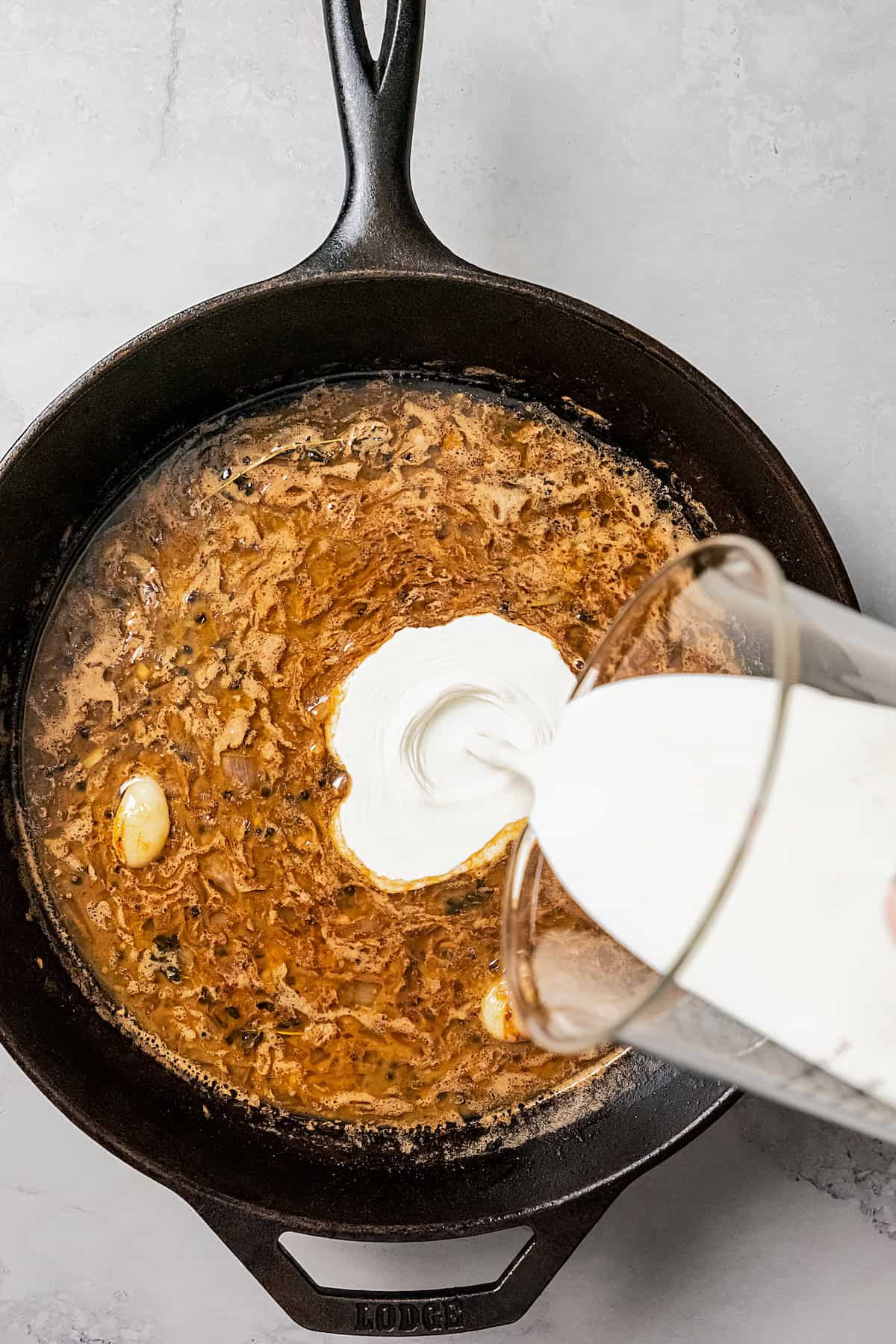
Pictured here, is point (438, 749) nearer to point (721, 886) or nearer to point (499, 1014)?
point (499, 1014)

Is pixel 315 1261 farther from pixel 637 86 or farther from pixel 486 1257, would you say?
pixel 637 86

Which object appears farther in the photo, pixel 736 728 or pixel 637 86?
pixel 637 86

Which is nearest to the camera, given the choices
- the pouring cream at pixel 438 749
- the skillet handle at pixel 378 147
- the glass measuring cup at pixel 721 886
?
the glass measuring cup at pixel 721 886

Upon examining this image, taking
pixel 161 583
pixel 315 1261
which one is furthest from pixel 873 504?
pixel 315 1261

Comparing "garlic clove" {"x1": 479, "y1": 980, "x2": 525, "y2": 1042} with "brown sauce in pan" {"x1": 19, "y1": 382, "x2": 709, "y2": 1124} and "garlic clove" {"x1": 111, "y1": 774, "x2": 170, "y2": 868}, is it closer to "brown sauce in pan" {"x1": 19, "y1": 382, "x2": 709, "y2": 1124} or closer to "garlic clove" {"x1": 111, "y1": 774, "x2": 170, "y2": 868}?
"brown sauce in pan" {"x1": 19, "y1": 382, "x2": 709, "y2": 1124}

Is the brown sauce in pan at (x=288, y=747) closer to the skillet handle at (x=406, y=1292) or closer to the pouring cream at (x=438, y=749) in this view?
the pouring cream at (x=438, y=749)

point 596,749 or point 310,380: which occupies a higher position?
point 310,380

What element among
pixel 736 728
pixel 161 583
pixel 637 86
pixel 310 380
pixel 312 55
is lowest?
pixel 736 728

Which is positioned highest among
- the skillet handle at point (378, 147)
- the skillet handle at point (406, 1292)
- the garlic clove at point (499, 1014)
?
the skillet handle at point (378, 147)

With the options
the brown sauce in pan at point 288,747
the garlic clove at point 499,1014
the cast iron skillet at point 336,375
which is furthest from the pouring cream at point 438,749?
the cast iron skillet at point 336,375
